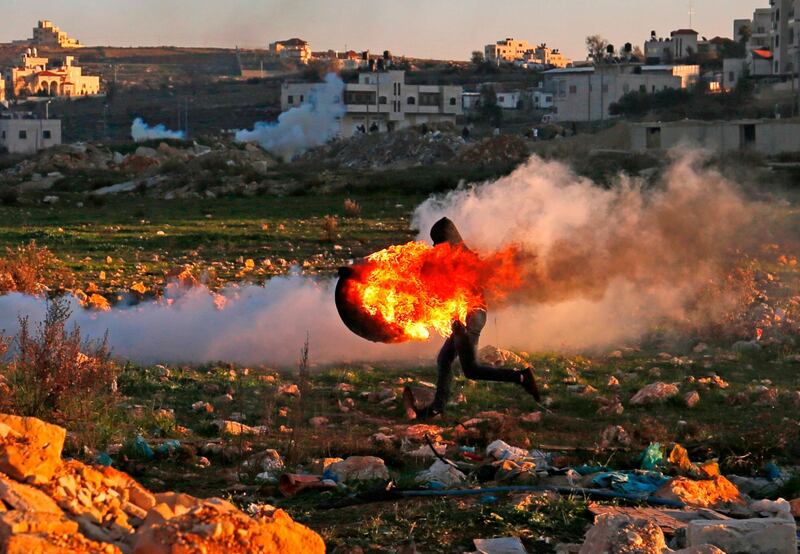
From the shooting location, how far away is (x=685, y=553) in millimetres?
7402

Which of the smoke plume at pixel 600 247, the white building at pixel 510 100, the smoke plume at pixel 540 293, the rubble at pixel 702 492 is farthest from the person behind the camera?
the white building at pixel 510 100

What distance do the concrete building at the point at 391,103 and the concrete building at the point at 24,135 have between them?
17.7 meters

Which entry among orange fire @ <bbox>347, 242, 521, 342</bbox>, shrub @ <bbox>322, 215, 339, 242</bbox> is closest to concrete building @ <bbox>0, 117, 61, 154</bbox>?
shrub @ <bbox>322, 215, 339, 242</bbox>

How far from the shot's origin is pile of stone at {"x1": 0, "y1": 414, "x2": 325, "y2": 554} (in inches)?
245

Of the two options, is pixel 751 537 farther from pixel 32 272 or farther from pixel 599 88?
pixel 599 88

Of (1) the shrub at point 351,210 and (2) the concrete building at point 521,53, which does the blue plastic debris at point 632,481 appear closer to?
(1) the shrub at point 351,210

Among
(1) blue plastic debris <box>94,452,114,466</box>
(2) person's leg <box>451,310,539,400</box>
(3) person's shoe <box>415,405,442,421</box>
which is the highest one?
(2) person's leg <box>451,310,539,400</box>

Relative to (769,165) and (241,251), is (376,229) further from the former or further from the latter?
(769,165)

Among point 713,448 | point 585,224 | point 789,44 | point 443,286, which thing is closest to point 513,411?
point 443,286

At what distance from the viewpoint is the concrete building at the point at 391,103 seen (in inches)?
3445

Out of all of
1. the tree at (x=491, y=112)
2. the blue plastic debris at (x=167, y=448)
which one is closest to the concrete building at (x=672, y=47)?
the tree at (x=491, y=112)

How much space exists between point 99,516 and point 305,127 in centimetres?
7397

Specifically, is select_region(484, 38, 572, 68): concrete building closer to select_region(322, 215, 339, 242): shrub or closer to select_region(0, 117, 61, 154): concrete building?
select_region(0, 117, 61, 154): concrete building

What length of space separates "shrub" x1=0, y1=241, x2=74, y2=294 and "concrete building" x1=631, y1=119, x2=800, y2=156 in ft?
99.1
